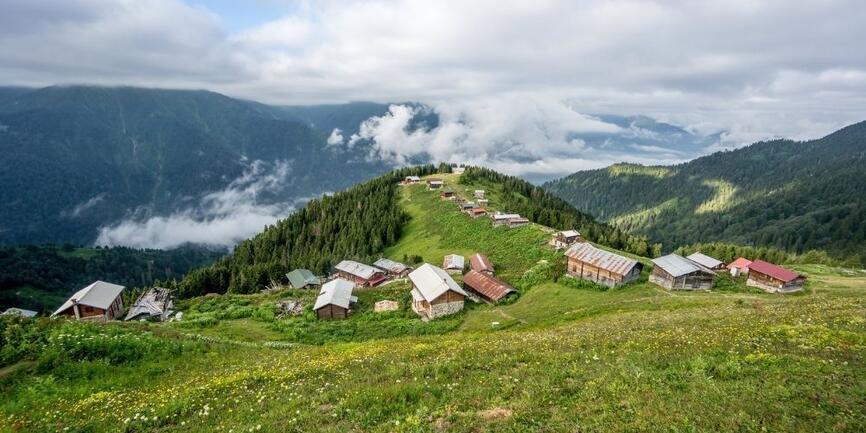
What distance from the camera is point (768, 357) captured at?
18391 mm

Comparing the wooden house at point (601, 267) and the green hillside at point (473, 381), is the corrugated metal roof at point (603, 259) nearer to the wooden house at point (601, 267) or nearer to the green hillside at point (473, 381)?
the wooden house at point (601, 267)

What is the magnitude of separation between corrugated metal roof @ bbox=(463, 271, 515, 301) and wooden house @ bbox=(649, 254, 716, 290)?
68.7 feet

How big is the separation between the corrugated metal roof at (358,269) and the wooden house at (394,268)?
7.18 ft

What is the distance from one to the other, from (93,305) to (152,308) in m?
8.41

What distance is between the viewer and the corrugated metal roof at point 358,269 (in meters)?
95.0

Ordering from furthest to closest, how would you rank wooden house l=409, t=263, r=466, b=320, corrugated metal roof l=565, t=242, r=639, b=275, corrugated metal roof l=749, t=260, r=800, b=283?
corrugated metal roof l=565, t=242, r=639, b=275 → corrugated metal roof l=749, t=260, r=800, b=283 → wooden house l=409, t=263, r=466, b=320

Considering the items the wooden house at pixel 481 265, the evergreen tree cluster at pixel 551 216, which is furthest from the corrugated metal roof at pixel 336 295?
the evergreen tree cluster at pixel 551 216

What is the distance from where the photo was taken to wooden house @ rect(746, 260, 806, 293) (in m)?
60.0

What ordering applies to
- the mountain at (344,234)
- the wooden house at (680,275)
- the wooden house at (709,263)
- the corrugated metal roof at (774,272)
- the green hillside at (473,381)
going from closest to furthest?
the green hillside at (473,381) < the wooden house at (680,275) < the corrugated metal roof at (774,272) < the wooden house at (709,263) < the mountain at (344,234)

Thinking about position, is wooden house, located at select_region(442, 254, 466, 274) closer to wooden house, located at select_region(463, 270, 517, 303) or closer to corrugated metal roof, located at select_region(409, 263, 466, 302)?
wooden house, located at select_region(463, 270, 517, 303)

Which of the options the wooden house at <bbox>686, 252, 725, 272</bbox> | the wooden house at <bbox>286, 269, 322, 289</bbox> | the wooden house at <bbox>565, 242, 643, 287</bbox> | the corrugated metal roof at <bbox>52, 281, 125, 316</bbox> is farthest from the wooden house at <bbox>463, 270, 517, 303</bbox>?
the corrugated metal roof at <bbox>52, 281, 125, 316</bbox>

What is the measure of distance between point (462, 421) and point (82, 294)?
84894 millimetres

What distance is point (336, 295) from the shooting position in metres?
66.0

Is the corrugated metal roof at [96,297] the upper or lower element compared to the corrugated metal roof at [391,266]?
lower
